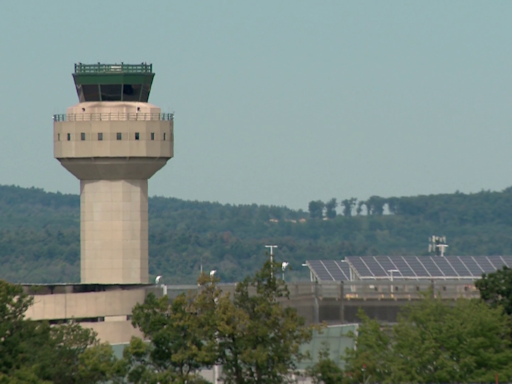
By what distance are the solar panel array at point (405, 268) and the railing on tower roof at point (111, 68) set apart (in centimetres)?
3119

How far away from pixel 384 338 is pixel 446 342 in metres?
3.97

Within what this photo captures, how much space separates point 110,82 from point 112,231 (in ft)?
56.8

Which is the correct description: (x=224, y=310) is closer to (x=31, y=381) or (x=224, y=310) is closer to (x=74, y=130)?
(x=31, y=381)

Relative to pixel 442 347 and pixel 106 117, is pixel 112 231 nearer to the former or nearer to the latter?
pixel 106 117

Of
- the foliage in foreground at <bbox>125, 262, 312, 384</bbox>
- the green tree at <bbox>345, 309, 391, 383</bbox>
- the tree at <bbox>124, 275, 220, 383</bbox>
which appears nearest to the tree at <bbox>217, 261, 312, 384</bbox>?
the foliage in foreground at <bbox>125, 262, 312, 384</bbox>

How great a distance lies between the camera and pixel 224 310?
78.6 meters

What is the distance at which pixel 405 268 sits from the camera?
566 feet

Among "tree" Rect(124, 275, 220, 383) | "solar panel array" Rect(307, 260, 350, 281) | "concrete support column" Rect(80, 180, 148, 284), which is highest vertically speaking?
"concrete support column" Rect(80, 180, 148, 284)

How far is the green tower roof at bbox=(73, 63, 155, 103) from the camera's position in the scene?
Result: 165750 mm

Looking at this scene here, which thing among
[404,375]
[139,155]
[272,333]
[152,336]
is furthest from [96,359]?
[139,155]

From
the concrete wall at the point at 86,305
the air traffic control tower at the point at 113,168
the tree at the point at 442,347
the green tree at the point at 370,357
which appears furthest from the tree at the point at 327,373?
the air traffic control tower at the point at 113,168

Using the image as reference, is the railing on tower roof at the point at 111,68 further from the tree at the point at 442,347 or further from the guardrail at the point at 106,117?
the tree at the point at 442,347

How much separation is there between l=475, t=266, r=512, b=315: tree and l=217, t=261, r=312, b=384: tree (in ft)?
75.9

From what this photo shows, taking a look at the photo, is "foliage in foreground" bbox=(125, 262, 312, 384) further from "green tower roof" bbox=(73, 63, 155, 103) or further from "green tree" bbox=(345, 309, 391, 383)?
"green tower roof" bbox=(73, 63, 155, 103)
